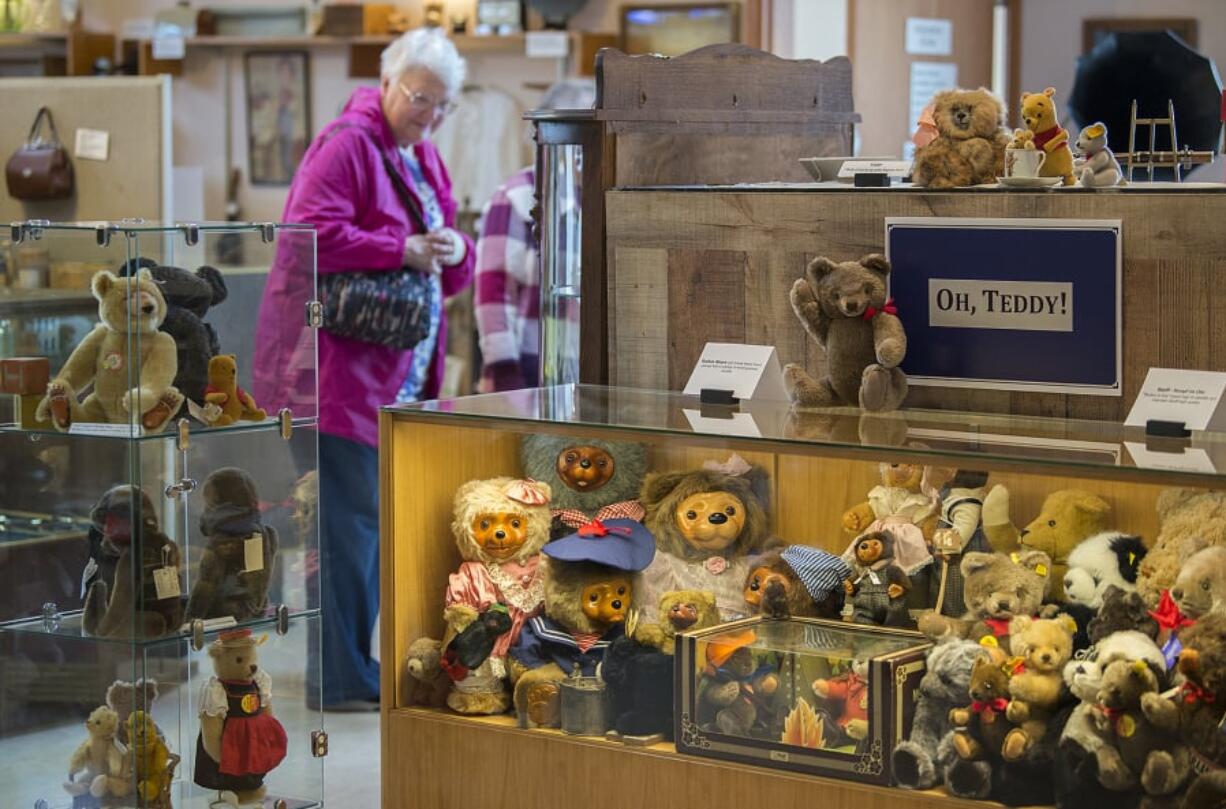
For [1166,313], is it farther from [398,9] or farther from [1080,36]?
[398,9]

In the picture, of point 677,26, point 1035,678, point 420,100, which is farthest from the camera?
point 677,26

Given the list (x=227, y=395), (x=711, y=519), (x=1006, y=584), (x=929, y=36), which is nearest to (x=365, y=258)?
(x=227, y=395)

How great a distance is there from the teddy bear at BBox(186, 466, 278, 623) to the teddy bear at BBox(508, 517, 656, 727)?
779 millimetres

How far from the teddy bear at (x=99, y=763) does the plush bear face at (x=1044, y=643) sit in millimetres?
1591

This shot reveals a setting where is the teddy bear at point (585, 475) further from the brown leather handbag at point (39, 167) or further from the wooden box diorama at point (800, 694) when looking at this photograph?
the brown leather handbag at point (39, 167)

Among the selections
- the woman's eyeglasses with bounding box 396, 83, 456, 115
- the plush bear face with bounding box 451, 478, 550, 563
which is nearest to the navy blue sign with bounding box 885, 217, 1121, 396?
the plush bear face with bounding box 451, 478, 550, 563

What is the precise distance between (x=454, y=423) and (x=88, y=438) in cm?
85

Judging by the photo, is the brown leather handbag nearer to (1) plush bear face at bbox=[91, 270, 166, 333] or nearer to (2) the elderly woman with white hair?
(2) the elderly woman with white hair

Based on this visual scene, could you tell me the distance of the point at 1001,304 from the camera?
2.34m

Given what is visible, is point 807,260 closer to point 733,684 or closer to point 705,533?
point 705,533

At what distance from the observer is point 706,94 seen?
2.98 metres

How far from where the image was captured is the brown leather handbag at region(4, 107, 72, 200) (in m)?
5.42

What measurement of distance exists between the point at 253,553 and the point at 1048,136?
5.12 ft

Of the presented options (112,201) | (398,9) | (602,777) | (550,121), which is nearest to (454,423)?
(602,777)
